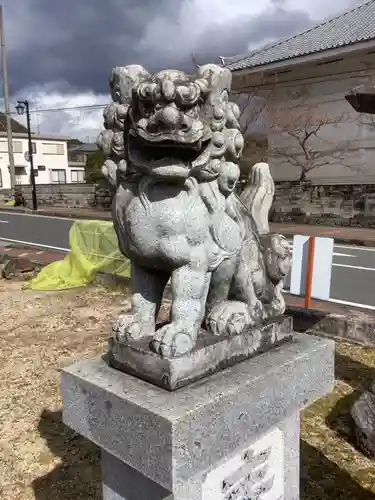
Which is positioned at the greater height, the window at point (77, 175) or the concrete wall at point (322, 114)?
the concrete wall at point (322, 114)

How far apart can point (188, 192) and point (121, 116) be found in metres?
0.40

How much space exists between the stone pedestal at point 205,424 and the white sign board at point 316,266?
2.78 metres

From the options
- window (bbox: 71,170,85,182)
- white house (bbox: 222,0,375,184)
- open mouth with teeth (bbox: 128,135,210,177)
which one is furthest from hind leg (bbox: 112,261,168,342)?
window (bbox: 71,170,85,182)

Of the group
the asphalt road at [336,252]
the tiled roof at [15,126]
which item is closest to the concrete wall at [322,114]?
the asphalt road at [336,252]

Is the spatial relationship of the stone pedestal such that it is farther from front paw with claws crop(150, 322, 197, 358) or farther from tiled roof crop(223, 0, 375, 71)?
tiled roof crop(223, 0, 375, 71)

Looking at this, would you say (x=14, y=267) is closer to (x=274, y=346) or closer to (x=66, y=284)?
(x=66, y=284)

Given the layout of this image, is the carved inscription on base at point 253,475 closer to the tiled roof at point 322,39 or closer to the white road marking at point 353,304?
the white road marking at point 353,304

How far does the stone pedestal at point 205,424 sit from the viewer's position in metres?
1.66

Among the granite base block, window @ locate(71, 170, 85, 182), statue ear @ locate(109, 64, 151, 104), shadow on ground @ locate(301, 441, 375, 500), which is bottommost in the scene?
shadow on ground @ locate(301, 441, 375, 500)

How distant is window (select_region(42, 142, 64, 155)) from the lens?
43.6 meters

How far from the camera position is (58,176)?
45188 millimetres

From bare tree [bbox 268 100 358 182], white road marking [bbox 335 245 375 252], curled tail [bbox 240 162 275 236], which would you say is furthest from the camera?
bare tree [bbox 268 100 358 182]

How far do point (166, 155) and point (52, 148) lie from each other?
44844mm

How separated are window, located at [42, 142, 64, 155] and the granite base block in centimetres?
4438
